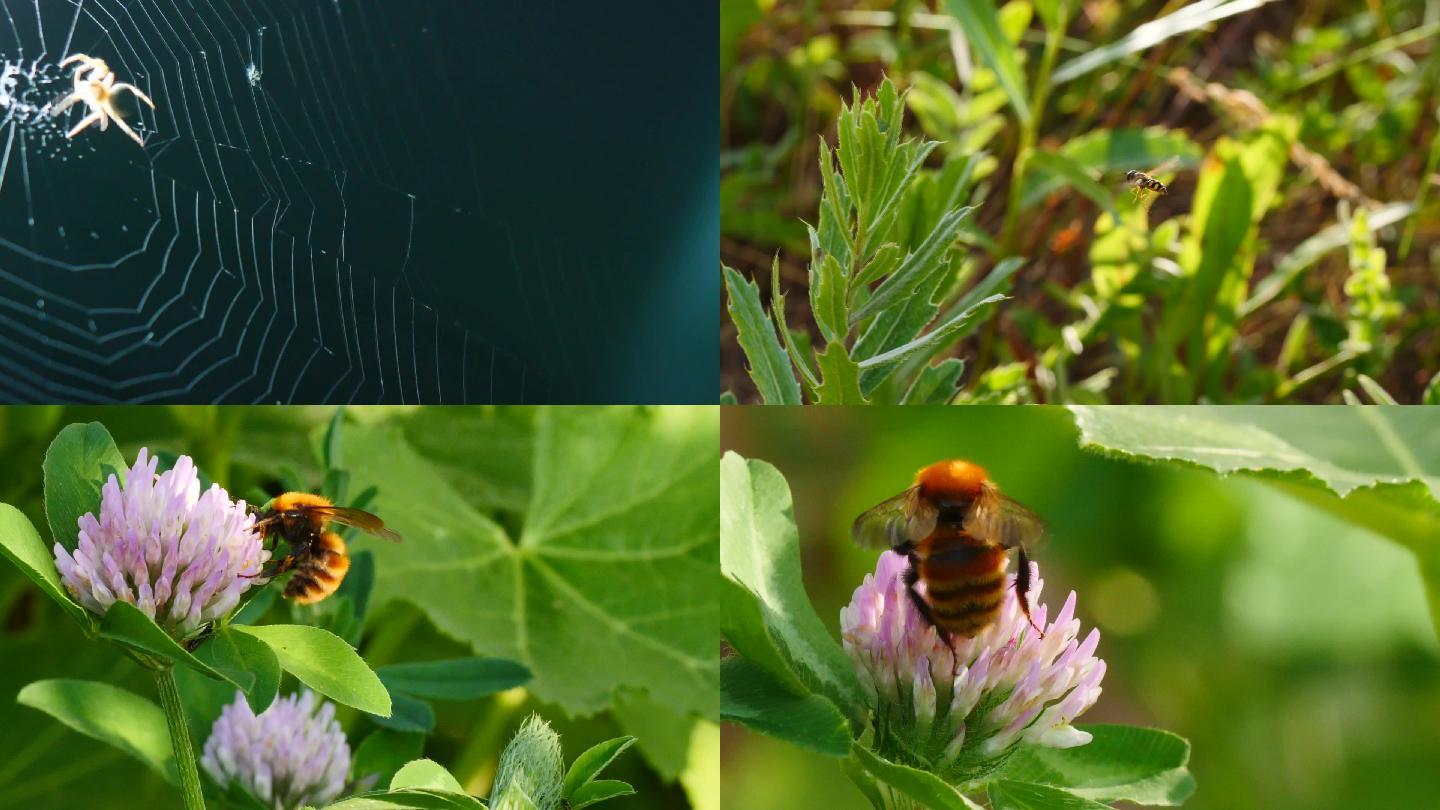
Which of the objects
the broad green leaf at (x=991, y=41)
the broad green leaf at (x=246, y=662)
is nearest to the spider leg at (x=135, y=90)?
the broad green leaf at (x=246, y=662)

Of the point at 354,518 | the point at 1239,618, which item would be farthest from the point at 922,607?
the point at 1239,618

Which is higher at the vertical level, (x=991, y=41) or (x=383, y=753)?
(x=991, y=41)

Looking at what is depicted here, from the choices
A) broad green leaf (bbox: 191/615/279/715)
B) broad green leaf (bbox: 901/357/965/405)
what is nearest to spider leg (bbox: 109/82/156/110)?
broad green leaf (bbox: 191/615/279/715)

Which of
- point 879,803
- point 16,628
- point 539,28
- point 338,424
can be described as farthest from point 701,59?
point 16,628

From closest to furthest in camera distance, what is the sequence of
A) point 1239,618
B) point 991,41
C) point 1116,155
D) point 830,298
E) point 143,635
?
point 143,635
point 830,298
point 1239,618
point 991,41
point 1116,155

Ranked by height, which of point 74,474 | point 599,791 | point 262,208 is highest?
point 262,208

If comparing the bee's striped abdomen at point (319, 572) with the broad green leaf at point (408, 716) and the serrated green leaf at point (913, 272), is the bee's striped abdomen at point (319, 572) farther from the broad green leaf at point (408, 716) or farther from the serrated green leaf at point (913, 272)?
the serrated green leaf at point (913, 272)

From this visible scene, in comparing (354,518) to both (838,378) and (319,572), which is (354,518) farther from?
(838,378)

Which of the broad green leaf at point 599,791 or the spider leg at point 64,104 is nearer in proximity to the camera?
the broad green leaf at point 599,791
